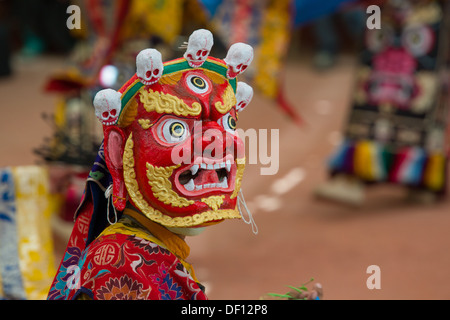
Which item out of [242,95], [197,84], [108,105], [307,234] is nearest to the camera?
[108,105]

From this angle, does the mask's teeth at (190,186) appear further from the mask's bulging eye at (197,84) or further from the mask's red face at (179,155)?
the mask's bulging eye at (197,84)

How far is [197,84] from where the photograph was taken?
6.10 feet

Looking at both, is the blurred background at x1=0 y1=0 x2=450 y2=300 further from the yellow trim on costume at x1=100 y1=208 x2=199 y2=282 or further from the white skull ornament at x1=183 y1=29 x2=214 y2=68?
the white skull ornament at x1=183 y1=29 x2=214 y2=68

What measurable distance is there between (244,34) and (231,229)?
4.43ft

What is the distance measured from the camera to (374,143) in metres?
5.03

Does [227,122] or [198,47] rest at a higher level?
[198,47]

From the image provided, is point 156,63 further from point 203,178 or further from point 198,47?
point 203,178

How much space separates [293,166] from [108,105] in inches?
173

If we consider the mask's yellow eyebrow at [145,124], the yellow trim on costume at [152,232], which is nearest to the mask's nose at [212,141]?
the mask's yellow eyebrow at [145,124]

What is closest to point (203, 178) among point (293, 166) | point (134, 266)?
point (134, 266)

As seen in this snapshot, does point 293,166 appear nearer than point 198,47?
No
